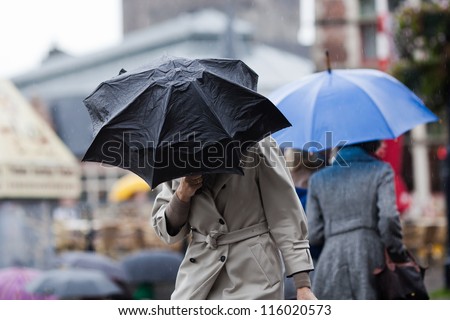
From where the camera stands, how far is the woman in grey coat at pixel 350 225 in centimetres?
553

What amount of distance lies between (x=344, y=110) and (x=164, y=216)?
5.82ft

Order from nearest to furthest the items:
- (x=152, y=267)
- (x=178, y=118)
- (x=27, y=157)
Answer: (x=178, y=118)
(x=27, y=157)
(x=152, y=267)

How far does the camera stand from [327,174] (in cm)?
567

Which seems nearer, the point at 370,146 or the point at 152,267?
the point at 370,146

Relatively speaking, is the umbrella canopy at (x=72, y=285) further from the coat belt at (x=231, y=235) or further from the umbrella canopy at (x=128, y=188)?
the umbrella canopy at (x=128, y=188)

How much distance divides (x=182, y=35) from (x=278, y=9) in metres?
10.2

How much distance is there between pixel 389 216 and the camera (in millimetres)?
5348

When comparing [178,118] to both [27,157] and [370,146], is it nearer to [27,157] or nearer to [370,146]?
[370,146]

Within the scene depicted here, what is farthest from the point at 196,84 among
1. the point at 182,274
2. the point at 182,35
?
the point at 182,35

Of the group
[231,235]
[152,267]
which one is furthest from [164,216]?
[152,267]

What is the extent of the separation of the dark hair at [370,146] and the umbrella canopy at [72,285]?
3613 millimetres

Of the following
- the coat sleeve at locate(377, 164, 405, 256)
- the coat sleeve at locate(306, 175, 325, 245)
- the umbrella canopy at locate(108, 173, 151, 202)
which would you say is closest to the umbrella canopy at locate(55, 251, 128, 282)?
the coat sleeve at locate(306, 175, 325, 245)

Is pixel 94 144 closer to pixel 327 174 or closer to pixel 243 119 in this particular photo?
pixel 243 119

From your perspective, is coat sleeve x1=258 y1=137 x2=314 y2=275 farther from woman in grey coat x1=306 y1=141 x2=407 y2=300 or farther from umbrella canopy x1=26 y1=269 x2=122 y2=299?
umbrella canopy x1=26 y1=269 x2=122 y2=299
